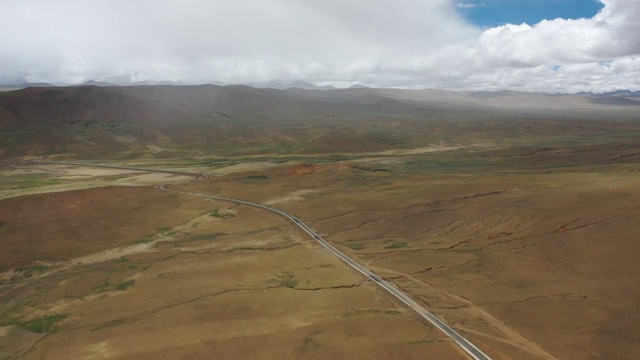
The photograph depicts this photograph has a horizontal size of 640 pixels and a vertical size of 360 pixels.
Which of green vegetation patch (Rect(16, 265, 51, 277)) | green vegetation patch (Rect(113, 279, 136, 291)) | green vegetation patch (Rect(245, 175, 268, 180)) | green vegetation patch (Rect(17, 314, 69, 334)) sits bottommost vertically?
green vegetation patch (Rect(16, 265, 51, 277))

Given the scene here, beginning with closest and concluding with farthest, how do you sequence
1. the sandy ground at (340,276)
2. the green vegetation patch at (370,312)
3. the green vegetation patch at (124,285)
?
the sandy ground at (340,276), the green vegetation patch at (370,312), the green vegetation patch at (124,285)

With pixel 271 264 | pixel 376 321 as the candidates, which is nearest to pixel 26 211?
pixel 271 264

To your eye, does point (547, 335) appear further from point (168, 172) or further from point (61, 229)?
point (168, 172)

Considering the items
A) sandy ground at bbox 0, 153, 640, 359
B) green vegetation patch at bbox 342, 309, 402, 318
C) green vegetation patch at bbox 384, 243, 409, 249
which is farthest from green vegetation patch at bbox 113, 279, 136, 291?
green vegetation patch at bbox 384, 243, 409, 249

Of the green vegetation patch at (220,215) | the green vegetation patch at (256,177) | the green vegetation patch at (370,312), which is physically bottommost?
the green vegetation patch at (220,215)

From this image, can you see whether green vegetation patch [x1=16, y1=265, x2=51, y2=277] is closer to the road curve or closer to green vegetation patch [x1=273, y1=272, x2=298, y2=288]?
green vegetation patch [x1=273, y1=272, x2=298, y2=288]

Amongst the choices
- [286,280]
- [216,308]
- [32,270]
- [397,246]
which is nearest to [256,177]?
[32,270]

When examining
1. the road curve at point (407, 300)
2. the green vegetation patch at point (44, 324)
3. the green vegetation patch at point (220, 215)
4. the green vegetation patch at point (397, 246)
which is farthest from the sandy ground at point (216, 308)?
the green vegetation patch at point (220, 215)

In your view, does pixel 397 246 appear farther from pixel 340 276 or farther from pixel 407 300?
pixel 407 300

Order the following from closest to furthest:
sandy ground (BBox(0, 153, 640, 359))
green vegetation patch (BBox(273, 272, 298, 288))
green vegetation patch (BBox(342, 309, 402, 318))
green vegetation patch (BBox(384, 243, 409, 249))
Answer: sandy ground (BBox(0, 153, 640, 359))
green vegetation patch (BBox(342, 309, 402, 318))
green vegetation patch (BBox(273, 272, 298, 288))
green vegetation patch (BBox(384, 243, 409, 249))

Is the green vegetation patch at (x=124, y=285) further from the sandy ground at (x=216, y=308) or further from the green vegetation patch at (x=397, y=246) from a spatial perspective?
the green vegetation patch at (x=397, y=246)

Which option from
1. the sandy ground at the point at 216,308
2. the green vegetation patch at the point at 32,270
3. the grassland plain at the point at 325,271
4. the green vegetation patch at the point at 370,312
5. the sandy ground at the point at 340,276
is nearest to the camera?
the sandy ground at the point at 216,308
